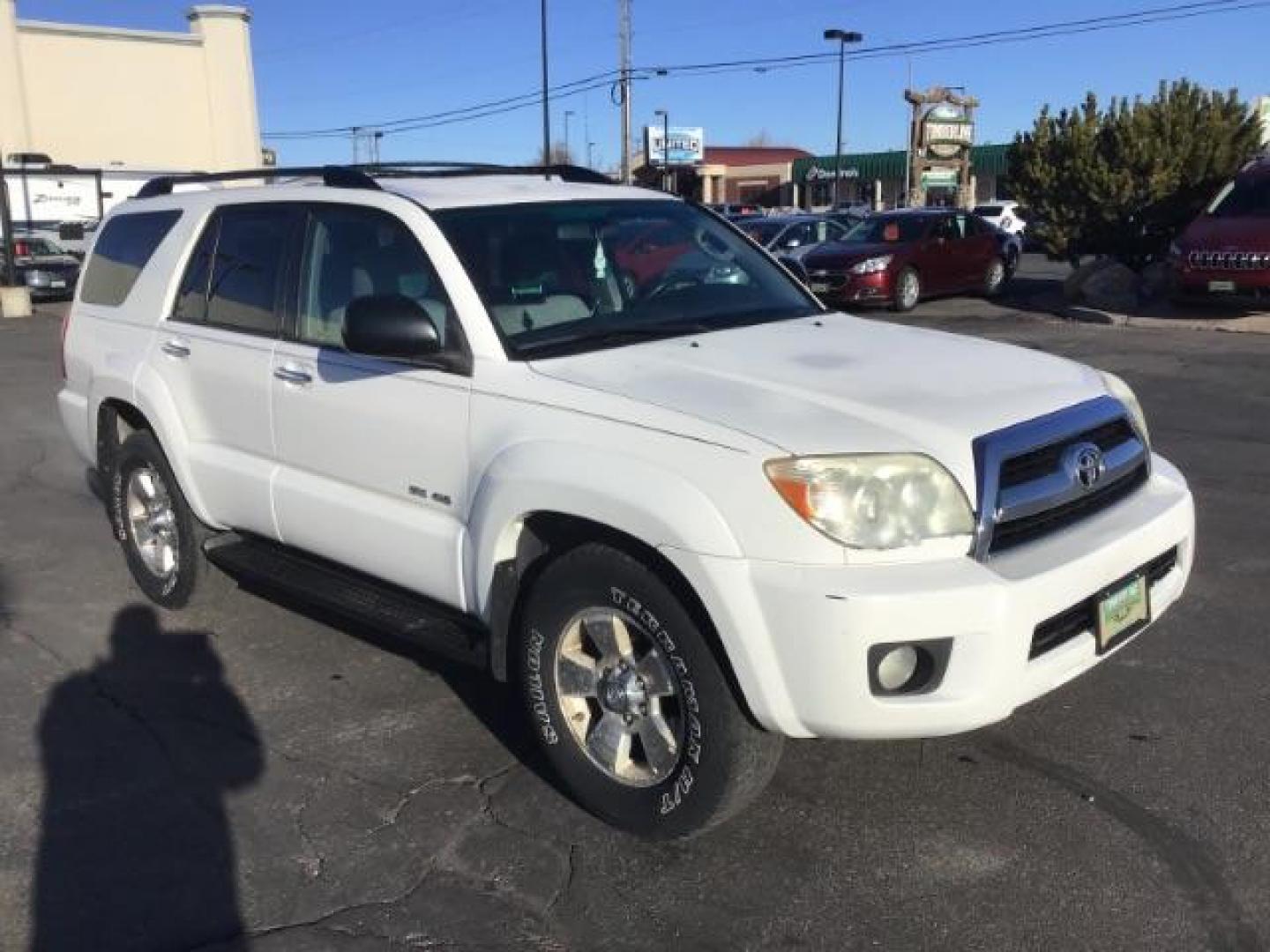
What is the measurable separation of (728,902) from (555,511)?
114 centimetres

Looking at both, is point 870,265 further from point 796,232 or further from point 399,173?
point 399,173

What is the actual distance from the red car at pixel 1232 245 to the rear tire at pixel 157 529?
12934mm

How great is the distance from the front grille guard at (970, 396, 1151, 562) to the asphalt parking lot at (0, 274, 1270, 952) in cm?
95

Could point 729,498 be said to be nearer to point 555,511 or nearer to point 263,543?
point 555,511

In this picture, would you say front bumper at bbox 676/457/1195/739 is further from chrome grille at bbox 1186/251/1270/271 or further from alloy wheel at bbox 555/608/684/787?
chrome grille at bbox 1186/251/1270/271

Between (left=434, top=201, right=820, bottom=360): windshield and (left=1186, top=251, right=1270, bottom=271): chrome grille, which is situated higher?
(left=434, top=201, right=820, bottom=360): windshield

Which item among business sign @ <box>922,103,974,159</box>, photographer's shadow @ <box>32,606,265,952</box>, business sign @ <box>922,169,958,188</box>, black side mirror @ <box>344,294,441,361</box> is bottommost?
photographer's shadow @ <box>32,606,265,952</box>

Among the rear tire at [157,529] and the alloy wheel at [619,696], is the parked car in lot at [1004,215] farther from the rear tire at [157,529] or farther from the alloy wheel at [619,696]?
the alloy wheel at [619,696]

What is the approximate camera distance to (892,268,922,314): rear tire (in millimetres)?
17859

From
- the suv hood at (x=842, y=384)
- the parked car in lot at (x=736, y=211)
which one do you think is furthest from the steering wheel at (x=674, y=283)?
the parked car in lot at (x=736, y=211)

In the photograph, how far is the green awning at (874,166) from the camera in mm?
63094

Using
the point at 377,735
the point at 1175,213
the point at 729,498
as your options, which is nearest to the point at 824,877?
the point at 729,498

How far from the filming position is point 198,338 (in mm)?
4824

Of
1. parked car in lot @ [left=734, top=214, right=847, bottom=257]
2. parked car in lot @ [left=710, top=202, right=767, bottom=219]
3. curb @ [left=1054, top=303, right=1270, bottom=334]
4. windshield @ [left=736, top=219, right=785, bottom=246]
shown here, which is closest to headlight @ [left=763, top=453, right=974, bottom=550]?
curb @ [left=1054, top=303, right=1270, bottom=334]
